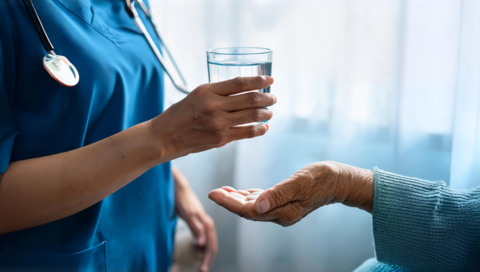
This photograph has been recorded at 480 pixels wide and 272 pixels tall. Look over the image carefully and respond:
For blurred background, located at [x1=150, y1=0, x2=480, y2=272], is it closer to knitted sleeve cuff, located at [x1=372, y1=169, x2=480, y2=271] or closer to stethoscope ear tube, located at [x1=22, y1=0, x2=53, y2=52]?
knitted sleeve cuff, located at [x1=372, y1=169, x2=480, y2=271]

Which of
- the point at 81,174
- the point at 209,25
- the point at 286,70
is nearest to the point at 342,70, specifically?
the point at 286,70

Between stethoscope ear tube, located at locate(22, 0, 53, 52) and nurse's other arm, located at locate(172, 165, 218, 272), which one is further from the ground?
stethoscope ear tube, located at locate(22, 0, 53, 52)

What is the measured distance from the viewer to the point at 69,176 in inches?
25.7

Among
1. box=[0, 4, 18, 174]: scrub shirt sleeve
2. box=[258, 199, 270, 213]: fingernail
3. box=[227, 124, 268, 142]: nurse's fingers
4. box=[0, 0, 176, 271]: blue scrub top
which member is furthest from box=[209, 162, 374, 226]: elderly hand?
box=[0, 4, 18, 174]: scrub shirt sleeve

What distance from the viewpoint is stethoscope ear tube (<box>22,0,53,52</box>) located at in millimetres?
638

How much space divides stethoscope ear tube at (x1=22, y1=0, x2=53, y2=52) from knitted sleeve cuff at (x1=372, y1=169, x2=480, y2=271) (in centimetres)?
73

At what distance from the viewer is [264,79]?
64 cm

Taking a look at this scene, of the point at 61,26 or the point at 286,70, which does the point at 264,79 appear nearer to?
the point at 61,26

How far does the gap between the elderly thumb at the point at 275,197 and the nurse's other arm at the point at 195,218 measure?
0.43 m

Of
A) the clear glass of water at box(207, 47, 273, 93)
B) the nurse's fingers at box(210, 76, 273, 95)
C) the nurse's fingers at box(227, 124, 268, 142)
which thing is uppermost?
the clear glass of water at box(207, 47, 273, 93)

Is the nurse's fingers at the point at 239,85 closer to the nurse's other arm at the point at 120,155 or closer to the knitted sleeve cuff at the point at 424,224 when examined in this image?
the nurse's other arm at the point at 120,155

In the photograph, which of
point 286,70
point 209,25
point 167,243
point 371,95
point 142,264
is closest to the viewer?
point 142,264

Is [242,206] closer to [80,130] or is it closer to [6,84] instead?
[80,130]

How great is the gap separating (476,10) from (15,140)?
3.82 ft
